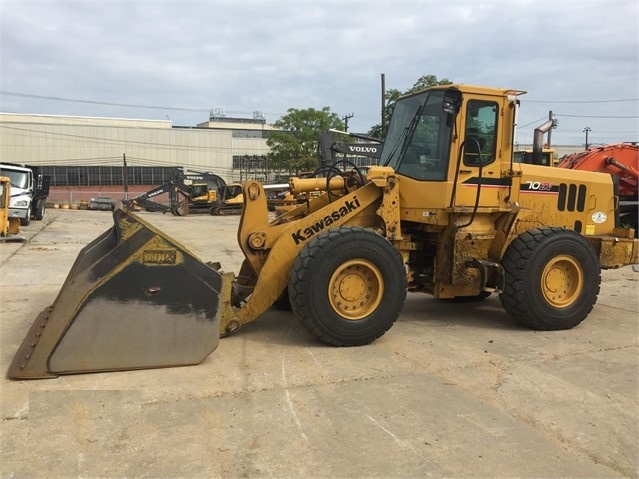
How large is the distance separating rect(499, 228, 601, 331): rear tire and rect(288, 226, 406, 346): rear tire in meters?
1.41

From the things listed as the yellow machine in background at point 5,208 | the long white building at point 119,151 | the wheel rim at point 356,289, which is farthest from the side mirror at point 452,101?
the long white building at point 119,151

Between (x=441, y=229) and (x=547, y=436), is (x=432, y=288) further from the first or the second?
(x=547, y=436)

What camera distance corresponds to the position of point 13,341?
498 centimetres

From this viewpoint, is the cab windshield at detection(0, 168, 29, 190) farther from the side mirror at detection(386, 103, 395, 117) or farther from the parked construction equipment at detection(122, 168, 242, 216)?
the parked construction equipment at detection(122, 168, 242, 216)

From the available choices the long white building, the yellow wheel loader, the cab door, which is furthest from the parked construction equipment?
the cab door

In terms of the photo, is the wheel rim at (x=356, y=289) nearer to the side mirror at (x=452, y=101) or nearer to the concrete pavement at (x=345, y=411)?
the concrete pavement at (x=345, y=411)

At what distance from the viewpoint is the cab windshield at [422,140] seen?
5.55m

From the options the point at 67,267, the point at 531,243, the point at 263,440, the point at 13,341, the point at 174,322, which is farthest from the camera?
the point at 67,267

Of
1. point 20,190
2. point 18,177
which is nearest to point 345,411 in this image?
point 20,190

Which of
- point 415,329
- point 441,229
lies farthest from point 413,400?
point 441,229

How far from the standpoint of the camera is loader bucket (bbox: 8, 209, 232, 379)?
4.03 metres

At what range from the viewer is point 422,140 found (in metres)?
5.73

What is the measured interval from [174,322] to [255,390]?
3.02 feet

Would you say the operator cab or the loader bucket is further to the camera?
the operator cab
